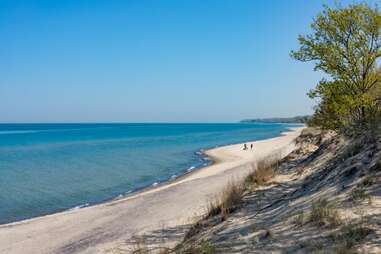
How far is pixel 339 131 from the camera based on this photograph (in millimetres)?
15812

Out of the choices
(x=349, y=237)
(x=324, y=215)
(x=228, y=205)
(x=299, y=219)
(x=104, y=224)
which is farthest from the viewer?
(x=104, y=224)

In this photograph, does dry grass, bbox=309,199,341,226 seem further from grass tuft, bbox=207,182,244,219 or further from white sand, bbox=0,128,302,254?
white sand, bbox=0,128,302,254

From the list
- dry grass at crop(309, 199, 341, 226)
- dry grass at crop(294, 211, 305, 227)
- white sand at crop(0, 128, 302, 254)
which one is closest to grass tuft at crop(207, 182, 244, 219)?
white sand at crop(0, 128, 302, 254)

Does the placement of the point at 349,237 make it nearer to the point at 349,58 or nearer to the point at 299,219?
the point at 299,219

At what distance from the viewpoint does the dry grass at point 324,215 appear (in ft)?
19.6

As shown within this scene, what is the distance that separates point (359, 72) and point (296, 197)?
7842mm

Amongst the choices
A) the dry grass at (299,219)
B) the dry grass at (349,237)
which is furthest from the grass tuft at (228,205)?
the dry grass at (349,237)

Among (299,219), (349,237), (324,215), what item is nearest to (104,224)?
(299,219)

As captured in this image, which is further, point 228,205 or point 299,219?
point 228,205

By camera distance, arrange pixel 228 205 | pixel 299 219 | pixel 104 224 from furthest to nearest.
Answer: pixel 104 224
pixel 228 205
pixel 299 219

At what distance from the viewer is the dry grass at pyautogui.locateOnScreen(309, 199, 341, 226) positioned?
19.6 ft

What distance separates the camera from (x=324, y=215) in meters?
6.19

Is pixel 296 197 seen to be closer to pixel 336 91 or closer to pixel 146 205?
pixel 336 91

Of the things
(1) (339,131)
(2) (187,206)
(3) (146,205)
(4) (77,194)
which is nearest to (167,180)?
(4) (77,194)
